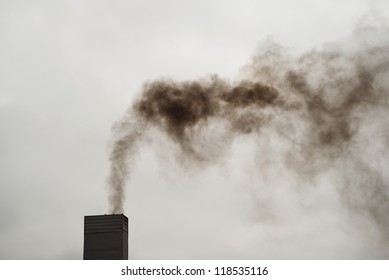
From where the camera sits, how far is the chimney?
4156 cm

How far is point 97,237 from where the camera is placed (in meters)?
42.0

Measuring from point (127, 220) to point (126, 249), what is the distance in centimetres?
224

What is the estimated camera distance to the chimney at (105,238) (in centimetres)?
4156

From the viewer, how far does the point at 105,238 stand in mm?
41906

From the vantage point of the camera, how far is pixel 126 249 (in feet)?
141
